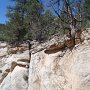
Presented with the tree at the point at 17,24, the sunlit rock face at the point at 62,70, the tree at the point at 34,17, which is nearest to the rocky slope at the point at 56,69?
the sunlit rock face at the point at 62,70

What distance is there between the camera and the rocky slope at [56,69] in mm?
10398

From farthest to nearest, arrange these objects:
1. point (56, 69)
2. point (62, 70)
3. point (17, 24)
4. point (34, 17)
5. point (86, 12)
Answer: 1. point (17, 24)
2. point (34, 17)
3. point (86, 12)
4. point (56, 69)
5. point (62, 70)

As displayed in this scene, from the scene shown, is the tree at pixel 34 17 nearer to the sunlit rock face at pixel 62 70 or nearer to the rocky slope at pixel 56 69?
the rocky slope at pixel 56 69

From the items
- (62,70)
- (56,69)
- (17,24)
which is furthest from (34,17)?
(62,70)

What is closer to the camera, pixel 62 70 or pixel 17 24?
pixel 62 70

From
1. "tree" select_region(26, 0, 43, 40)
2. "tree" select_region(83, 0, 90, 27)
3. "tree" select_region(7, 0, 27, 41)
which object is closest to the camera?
"tree" select_region(83, 0, 90, 27)

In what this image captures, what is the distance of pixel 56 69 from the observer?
11.9 metres

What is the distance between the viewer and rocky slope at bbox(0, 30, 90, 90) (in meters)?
10.4

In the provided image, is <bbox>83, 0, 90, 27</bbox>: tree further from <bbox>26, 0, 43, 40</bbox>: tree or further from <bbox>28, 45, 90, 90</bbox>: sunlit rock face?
<bbox>28, 45, 90, 90</bbox>: sunlit rock face

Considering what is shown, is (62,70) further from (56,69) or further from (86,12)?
(86,12)

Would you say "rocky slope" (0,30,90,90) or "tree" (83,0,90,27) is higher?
"tree" (83,0,90,27)

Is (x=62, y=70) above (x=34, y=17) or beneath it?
beneath

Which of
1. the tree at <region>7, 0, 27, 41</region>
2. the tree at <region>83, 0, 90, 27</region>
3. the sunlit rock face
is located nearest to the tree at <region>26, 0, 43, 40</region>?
the tree at <region>7, 0, 27, 41</region>

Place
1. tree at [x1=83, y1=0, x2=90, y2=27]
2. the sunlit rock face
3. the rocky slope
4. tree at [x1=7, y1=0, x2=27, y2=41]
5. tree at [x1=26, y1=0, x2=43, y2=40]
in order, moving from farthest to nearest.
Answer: tree at [x1=7, y1=0, x2=27, y2=41]
tree at [x1=26, y1=0, x2=43, y2=40]
tree at [x1=83, y1=0, x2=90, y2=27]
the rocky slope
the sunlit rock face
